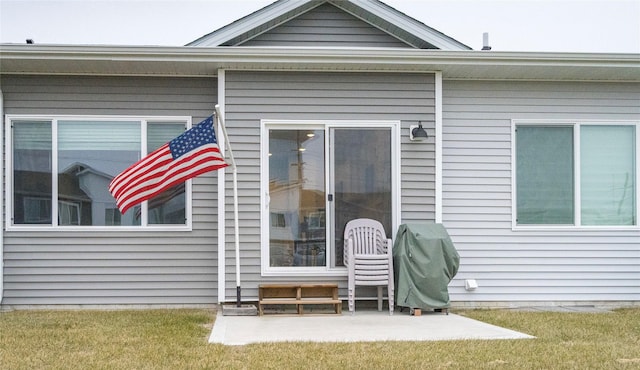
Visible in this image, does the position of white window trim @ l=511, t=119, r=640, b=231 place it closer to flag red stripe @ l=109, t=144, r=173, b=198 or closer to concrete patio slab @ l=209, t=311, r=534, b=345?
concrete patio slab @ l=209, t=311, r=534, b=345

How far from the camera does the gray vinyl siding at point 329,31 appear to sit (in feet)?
23.3

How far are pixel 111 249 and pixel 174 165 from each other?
4.71 feet

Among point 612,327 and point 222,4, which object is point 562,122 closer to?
point 612,327

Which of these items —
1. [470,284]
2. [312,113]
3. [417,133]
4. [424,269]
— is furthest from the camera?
[470,284]

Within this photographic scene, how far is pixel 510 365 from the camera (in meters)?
4.07

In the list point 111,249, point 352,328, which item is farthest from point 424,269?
point 111,249

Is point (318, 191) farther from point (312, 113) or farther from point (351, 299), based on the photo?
point (351, 299)

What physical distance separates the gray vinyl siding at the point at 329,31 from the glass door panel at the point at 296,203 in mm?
1148

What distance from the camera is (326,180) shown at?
6.75m

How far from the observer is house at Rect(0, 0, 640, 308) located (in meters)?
6.65

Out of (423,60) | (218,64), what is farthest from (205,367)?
(423,60)

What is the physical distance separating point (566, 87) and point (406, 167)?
2.18 m

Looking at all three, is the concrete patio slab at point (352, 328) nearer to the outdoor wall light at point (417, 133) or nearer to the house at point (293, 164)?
the house at point (293, 164)

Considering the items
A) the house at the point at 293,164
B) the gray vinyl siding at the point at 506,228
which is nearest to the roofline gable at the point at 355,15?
the house at the point at 293,164
